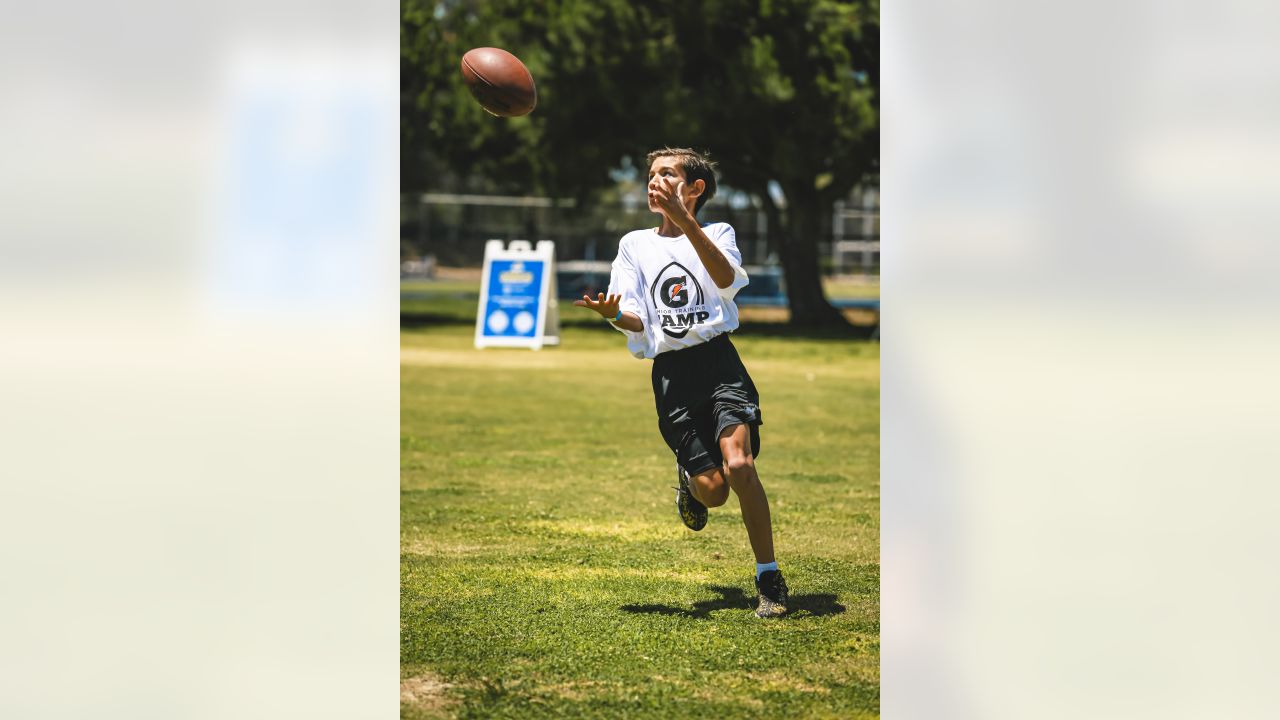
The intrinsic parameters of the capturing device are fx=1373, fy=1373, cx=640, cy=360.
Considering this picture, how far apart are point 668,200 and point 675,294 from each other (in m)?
0.53

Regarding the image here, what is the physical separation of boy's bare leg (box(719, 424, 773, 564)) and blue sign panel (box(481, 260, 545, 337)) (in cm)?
1395

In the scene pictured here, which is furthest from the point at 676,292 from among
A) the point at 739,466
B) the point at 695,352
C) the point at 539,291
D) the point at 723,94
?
the point at 723,94

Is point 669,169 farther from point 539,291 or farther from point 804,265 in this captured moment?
point 804,265

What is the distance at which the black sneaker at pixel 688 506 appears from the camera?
556 centimetres

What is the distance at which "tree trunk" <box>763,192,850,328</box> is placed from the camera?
1113 inches

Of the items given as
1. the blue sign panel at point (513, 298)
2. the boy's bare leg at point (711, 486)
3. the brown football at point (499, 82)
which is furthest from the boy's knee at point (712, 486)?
the blue sign panel at point (513, 298)

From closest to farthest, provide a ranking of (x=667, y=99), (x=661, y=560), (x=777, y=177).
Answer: (x=661, y=560)
(x=667, y=99)
(x=777, y=177)

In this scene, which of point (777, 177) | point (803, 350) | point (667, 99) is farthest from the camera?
point (777, 177)

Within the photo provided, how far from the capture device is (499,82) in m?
5.87

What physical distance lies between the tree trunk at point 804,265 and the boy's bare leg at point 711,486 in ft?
75.2
